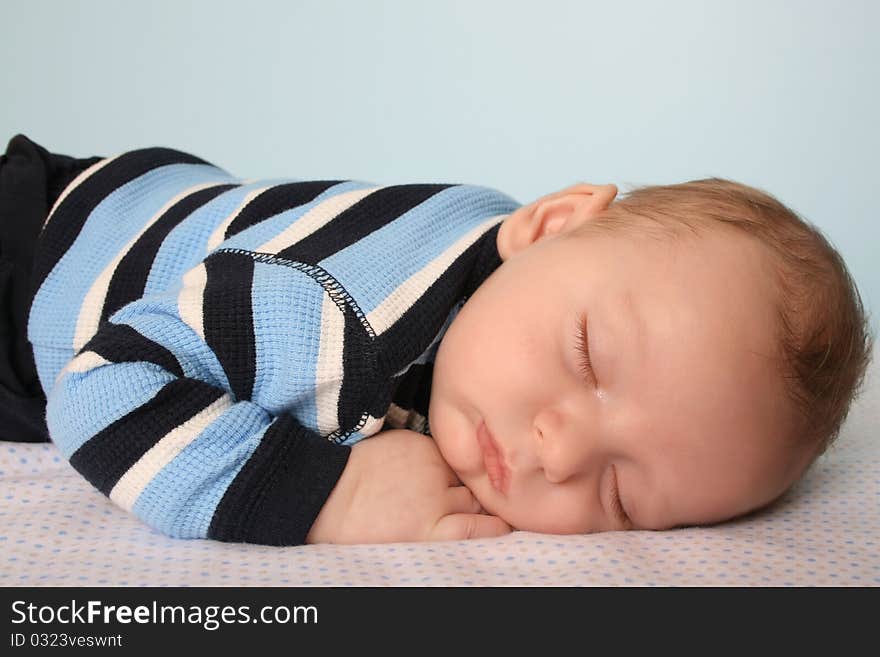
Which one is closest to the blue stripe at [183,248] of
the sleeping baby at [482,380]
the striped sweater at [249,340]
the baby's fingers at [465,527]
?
the striped sweater at [249,340]

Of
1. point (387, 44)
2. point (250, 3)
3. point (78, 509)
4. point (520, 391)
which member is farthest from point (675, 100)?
point (78, 509)

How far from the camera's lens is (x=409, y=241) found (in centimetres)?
115

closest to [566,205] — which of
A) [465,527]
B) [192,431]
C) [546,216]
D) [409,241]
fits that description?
[546,216]

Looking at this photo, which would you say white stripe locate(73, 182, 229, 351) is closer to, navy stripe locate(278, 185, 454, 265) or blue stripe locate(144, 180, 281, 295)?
blue stripe locate(144, 180, 281, 295)

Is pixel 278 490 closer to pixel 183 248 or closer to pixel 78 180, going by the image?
pixel 183 248

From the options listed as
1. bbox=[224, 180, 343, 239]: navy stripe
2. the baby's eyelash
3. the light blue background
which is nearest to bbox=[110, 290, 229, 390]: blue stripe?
bbox=[224, 180, 343, 239]: navy stripe

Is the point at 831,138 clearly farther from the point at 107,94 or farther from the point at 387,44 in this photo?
the point at 107,94

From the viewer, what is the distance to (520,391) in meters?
1.00

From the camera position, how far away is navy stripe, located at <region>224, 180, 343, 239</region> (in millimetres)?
1232

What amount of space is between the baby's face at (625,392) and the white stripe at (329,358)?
12cm

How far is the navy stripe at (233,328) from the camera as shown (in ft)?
3.30

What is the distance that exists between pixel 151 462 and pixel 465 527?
1.04 ft
